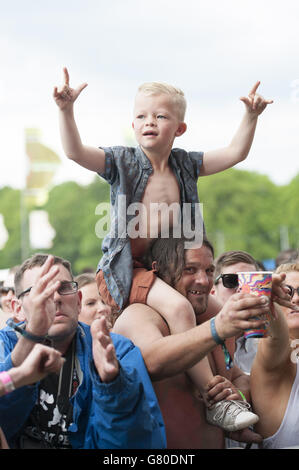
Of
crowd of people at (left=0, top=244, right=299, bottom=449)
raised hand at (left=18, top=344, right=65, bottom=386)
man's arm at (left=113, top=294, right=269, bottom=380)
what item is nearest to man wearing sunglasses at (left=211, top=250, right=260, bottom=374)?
crowd of people at (left=0, top=244, right=299, bottom=449)

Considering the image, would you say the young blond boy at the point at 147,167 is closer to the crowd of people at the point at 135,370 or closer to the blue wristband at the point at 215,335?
the crowd of people at the point at 135,370

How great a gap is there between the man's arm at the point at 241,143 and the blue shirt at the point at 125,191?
0.26ft

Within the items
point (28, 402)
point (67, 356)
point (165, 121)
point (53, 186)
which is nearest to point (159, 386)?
point (67, 356)

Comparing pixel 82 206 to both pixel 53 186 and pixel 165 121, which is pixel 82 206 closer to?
→ pixel 53 186

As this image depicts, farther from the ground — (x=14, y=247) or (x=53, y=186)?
(x=53, y=186)

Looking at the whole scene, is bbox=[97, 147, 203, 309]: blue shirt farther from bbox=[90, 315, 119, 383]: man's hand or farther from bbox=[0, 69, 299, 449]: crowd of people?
bbox=[90, 315, 119, 383]: man's hand

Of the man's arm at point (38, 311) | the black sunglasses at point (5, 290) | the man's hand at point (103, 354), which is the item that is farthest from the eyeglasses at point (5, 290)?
the man's hand at point (103, 354)

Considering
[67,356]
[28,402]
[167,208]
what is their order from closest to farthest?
[28,402], [67,356], [167,208]

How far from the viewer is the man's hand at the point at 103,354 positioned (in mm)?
3201

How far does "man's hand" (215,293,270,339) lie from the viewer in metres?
3.19

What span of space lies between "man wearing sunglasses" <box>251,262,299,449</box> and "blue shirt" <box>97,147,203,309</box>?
0.92m

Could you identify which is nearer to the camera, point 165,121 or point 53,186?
point 165,121

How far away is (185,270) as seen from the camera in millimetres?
4164

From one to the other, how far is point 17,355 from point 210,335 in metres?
0.97
